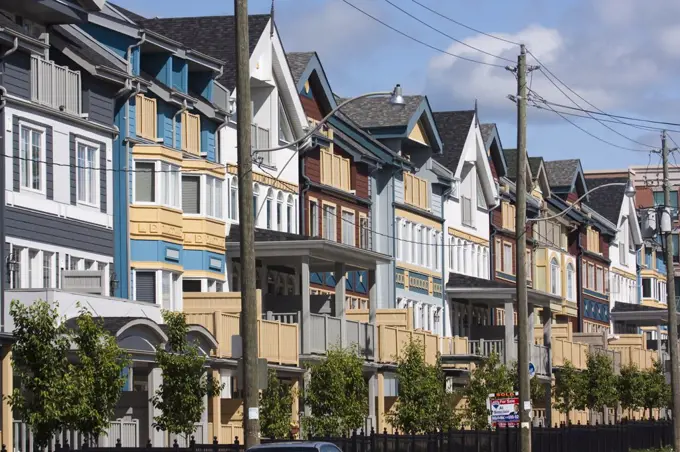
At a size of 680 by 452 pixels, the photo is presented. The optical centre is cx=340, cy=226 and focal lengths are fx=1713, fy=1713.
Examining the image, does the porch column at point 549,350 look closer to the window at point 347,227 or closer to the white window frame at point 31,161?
the window at point 347,227

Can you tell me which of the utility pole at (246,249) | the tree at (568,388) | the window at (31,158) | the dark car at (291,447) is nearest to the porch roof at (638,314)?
the tree at (568,388)

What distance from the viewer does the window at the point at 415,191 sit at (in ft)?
214

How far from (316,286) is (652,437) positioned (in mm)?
16966

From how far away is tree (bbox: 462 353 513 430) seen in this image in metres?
54.2

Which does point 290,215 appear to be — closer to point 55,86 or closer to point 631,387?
point 55,86

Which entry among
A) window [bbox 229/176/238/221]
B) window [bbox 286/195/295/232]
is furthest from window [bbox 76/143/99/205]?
window [bbox 286/195/295/232]

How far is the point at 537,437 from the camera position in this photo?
4922 centimetres

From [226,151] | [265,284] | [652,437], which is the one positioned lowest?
[652,437]

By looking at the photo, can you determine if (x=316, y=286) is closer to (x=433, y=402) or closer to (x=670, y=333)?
(x=433, y=402)

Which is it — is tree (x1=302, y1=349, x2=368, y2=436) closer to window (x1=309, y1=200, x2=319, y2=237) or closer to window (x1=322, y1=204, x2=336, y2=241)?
window (x1=309, y1=200, x2=319, y2=237)

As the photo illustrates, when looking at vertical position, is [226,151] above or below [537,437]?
above

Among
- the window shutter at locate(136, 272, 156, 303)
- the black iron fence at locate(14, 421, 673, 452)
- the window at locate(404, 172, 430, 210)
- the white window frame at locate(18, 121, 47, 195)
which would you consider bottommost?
the black iron fence at locate(14, 421, 673, 452)

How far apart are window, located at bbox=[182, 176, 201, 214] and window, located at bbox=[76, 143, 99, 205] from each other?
20.6 ft

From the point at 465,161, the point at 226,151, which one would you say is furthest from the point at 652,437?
the point at 226,151
